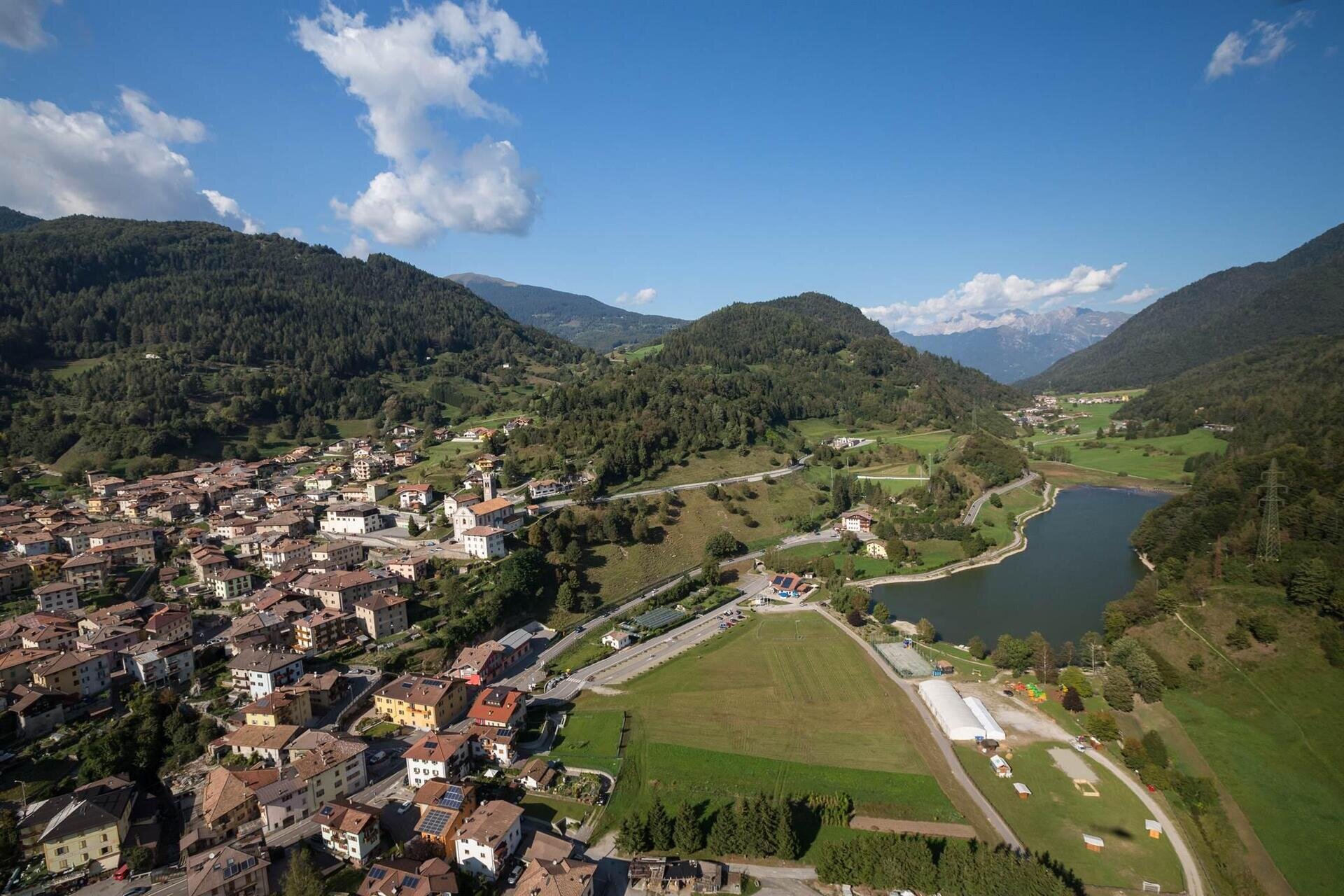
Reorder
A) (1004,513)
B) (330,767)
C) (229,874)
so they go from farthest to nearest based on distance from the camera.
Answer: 1. (1004,513)
2. (330,767)
3. (229,874)

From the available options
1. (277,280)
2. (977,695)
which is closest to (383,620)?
(977,695)

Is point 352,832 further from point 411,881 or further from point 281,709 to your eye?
point 281,709

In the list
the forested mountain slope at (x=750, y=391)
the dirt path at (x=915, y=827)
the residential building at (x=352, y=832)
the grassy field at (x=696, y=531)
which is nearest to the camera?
the residential building at (x=352, y=832)

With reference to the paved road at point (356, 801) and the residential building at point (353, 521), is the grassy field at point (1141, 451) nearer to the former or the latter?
the residential building at point (353, 521)

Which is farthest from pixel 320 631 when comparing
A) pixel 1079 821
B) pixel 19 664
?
pixel 1079 821

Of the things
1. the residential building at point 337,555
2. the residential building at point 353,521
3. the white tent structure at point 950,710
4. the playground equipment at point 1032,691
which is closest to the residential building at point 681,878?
the white tent structure at point 950,710
